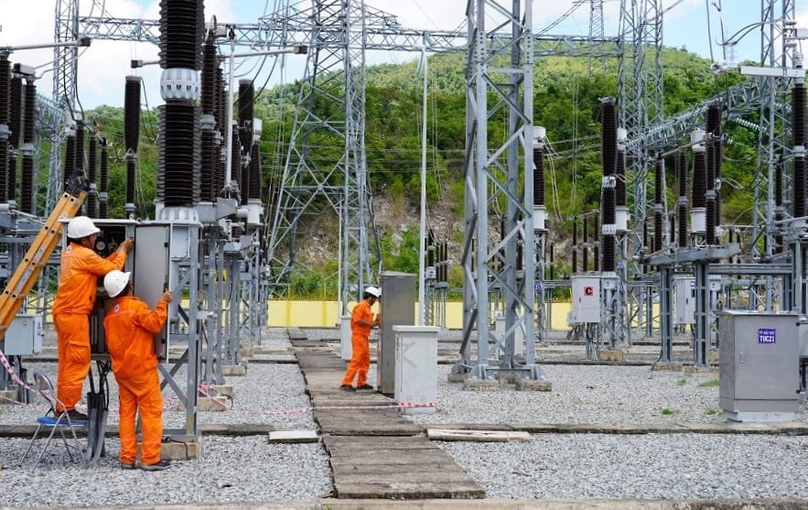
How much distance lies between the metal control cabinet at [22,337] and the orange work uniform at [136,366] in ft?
16.1

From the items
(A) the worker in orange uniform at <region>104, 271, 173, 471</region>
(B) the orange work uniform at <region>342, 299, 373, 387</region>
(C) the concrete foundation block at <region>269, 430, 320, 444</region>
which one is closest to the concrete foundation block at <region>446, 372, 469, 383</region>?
(B) the orange work uniform at <region>342, 299, 373, 387</region>

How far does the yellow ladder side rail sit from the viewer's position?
26.6ft

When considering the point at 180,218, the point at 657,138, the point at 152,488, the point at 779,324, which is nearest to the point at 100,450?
the point at 152,488

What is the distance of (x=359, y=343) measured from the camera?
46.3ft

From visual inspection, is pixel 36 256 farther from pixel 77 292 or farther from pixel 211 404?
pixel 211 404

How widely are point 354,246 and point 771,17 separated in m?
37.3

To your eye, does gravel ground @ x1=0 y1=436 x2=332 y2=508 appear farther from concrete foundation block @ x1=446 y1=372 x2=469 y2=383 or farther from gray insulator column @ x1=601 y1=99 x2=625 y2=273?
gray insulator column @ x1=601 y1=99 x2=625 y2=273

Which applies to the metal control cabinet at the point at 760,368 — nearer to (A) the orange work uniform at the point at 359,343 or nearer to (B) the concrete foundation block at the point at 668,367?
(A) the orange work uniform at the point at 359,343

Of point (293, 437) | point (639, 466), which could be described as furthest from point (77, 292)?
point (639, 466)

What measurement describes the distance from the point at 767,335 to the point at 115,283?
22.7 feet

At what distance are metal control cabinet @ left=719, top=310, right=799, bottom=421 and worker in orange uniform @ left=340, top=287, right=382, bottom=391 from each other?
15.5ft

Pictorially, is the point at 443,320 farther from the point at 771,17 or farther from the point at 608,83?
the point at 608,83

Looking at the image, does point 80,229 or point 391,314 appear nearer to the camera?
point 80,229

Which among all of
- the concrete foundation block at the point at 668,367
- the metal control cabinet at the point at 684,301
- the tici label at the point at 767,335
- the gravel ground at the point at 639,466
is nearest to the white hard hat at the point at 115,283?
the gravel ground at the point at 639,466
